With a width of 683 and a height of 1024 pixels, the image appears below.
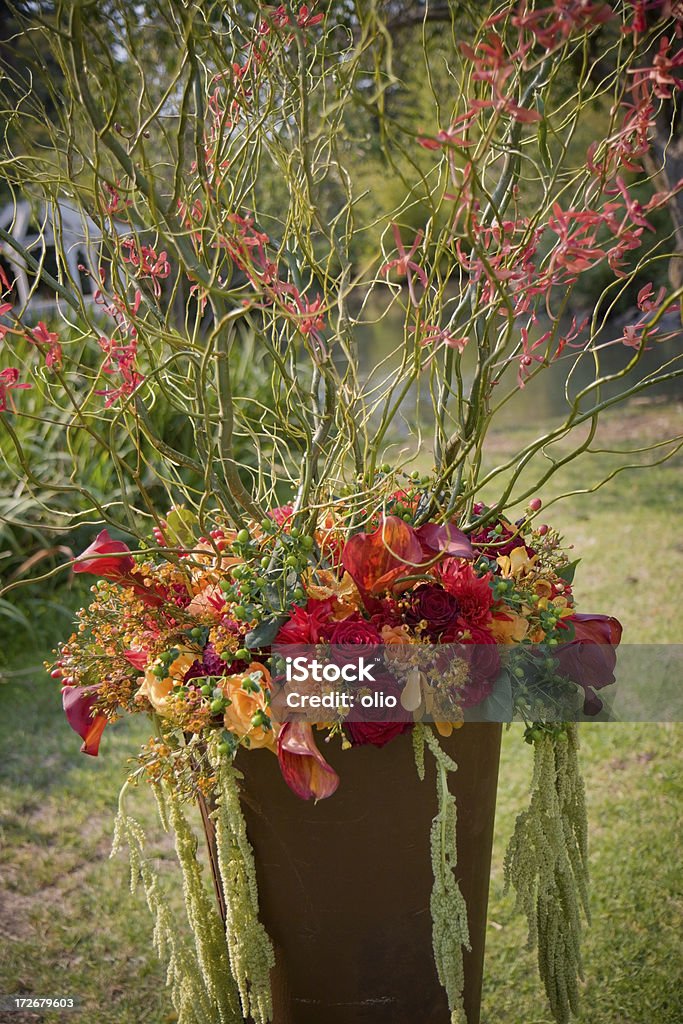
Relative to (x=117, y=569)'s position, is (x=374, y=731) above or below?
below

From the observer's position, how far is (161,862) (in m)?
2.31

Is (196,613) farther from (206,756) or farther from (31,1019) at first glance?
(31,1019)

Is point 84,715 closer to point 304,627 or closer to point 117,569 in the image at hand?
point 117,569

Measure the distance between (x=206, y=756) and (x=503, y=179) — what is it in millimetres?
869

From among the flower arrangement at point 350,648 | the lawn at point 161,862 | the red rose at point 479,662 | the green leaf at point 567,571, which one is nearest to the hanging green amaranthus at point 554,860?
the flower arrangement at point 350,648

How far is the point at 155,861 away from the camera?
2.35 m

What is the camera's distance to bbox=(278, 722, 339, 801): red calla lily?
1.15 metres

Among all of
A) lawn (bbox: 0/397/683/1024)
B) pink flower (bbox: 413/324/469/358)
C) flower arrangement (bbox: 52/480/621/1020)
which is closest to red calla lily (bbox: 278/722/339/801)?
flower arrangement (bbox: 52/480/621/1020)

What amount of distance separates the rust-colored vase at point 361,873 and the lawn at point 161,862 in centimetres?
51

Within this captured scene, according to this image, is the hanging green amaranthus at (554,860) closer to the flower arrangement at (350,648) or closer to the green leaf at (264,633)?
the flower arrangement at (350,648)

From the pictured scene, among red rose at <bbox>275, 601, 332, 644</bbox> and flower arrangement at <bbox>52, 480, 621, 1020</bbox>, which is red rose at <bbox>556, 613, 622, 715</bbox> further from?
red rose at <bbox>275, 601, 332, 644</bbox>

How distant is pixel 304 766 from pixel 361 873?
0.79 feet

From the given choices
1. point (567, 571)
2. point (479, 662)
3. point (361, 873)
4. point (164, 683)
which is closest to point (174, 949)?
point (361, 873)

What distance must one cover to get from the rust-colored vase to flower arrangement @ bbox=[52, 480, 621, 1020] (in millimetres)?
56
